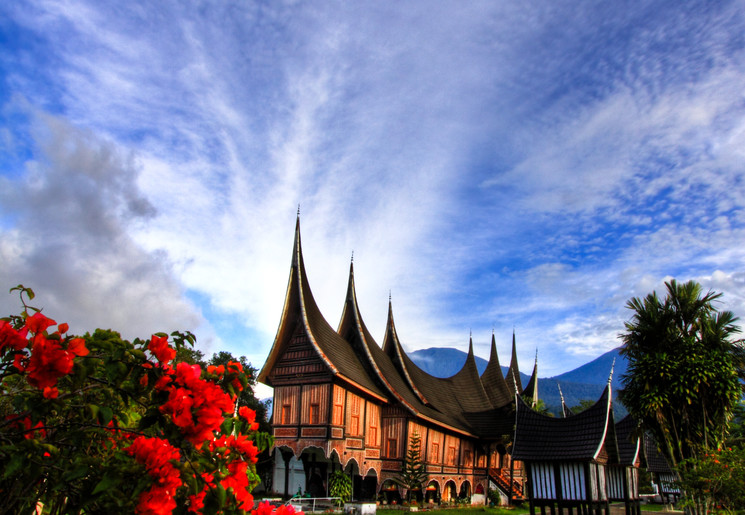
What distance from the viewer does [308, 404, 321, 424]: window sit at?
1889 centimetres

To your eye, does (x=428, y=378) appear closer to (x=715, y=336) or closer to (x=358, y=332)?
(x=358, y=332)

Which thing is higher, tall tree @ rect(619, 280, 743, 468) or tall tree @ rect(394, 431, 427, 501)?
tall tree @ rect(619, 280, 743, 468)

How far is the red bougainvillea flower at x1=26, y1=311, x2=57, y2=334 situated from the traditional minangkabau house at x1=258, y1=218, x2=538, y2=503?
16.5m

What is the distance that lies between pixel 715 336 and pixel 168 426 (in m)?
18.5

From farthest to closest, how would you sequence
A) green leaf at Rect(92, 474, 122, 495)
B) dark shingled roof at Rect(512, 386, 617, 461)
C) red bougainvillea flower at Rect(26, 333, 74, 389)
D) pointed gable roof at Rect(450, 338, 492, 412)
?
1. pointed gable roof at Rect(450, 338, 492, 412)
2. dark shingled roof at Rect(512, 386, 617, 461)
3. red bougainvillea flower at Rect(26, 333, 74, 389)
4. green leaf at Rect(92, 474, 122, 495)

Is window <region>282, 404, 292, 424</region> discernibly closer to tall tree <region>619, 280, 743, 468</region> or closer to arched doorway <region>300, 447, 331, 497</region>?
arched doorway <region>300, 447, 331, 497</region>

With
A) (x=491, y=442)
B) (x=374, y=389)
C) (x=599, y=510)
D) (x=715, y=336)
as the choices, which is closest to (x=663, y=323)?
(x=715, y=336)

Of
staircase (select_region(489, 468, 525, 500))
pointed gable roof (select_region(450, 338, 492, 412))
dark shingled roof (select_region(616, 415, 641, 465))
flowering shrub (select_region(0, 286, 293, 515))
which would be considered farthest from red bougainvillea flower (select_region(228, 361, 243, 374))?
pointed gable roof (select_region(450, 338, 492, 412))

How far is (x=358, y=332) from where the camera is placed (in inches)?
945

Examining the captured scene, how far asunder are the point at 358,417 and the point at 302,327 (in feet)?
13.0

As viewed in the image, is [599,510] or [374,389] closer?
[599,510]

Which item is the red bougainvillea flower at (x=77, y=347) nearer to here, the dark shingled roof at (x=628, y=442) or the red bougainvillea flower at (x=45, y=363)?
the red bougainvillea flower at (x=45, y=363)

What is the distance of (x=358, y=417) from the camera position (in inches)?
797

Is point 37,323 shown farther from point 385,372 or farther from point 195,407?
point 385,372
